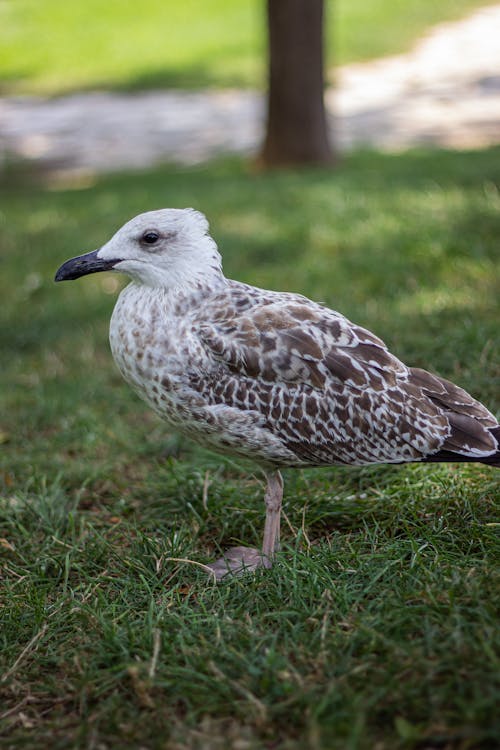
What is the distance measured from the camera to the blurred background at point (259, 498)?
2.80 meters

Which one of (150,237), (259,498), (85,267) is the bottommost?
(259,498)

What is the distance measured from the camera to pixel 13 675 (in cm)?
312

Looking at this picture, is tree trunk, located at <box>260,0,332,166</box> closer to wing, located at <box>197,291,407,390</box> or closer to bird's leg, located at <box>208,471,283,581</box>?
wing, located at <box>197,291,407,390</box>

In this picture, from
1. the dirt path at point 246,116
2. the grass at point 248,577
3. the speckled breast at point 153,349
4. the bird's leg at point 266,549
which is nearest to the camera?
the grass at point 248,577

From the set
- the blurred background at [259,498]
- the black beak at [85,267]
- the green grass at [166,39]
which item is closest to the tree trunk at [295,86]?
the blurred background at [259,498]

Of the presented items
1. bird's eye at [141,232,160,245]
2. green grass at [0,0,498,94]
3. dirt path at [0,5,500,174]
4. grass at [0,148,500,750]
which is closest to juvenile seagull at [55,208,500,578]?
bird's eye at [141,232,160,245]

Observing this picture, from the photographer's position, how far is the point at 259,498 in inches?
172

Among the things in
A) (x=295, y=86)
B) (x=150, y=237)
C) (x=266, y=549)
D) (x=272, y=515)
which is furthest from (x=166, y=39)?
(x=266, y=549)

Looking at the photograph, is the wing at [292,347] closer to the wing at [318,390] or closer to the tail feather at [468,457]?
the wing at [318,390]

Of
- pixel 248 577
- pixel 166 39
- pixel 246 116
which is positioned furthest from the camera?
pixel 166 39

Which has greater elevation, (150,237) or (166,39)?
(150,237)

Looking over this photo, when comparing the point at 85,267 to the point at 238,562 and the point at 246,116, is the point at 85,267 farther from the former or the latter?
the point at 246,116

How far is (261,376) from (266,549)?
30.7 inches

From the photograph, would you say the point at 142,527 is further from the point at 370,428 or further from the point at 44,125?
the point at 44,125
